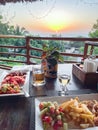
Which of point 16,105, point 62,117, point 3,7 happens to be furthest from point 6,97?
point 3,7

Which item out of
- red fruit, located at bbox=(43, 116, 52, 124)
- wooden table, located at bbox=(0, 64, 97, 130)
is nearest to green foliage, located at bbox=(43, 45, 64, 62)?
wooden table, located at bbox=(0, 64, 97, 130)

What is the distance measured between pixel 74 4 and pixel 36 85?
3.39 meters

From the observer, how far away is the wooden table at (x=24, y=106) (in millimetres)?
895

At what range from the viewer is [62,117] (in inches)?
34.6

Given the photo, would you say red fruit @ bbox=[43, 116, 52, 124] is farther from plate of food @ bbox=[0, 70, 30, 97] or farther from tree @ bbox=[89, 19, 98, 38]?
tree @ bbox=[89, 19, 98, 38]

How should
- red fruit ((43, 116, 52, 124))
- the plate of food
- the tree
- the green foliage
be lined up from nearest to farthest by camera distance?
red fruit ((43, 116, 52, 124)) < the plate of food < the green foliage < the tree

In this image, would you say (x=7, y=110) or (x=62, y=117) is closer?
(x=62, y=117)

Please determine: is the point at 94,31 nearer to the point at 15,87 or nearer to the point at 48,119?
the point at 15,87

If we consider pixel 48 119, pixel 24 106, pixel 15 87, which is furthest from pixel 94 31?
pixel 48 119

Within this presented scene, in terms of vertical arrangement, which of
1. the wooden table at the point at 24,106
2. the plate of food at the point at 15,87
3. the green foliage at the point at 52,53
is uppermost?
Result: the green foliage at the point at 52,53

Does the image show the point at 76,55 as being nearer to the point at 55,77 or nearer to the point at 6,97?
the point at 55,77

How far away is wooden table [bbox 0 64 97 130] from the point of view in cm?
90

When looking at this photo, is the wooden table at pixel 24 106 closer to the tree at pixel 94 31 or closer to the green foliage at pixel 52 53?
the green foliage at pixel 52 53

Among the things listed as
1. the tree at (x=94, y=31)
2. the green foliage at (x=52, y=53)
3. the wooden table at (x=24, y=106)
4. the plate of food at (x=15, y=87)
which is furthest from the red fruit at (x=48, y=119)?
the tree at (x=94, y=31)
